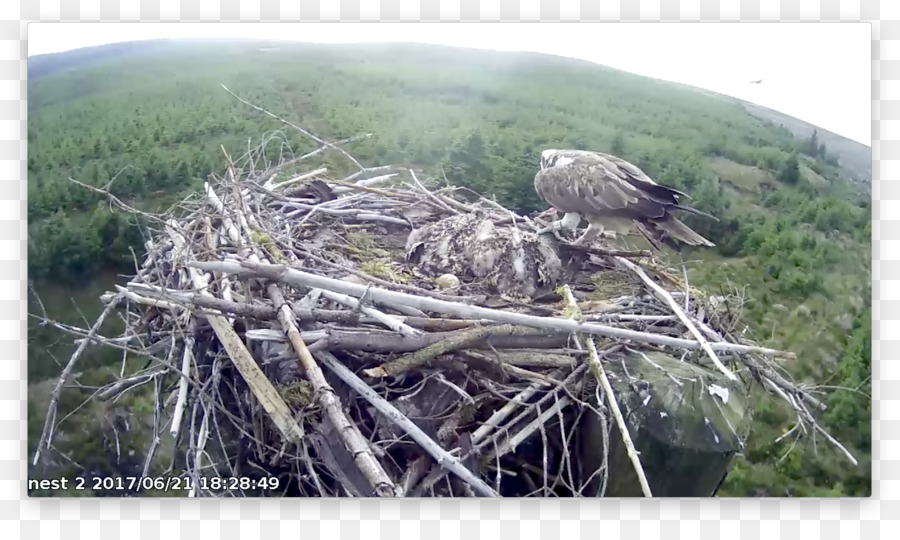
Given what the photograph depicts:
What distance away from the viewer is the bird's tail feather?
2221 mm

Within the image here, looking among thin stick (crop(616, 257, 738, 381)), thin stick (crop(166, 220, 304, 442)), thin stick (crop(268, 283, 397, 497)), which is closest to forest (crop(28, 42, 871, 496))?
thin stick (crop(616, 257, 738, 381))

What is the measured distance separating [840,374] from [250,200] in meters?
1.84

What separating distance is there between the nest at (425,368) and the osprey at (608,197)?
147 mm

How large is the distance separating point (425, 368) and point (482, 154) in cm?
78

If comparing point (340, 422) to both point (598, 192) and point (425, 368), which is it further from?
point (598, 192)

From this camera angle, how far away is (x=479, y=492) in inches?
73.7

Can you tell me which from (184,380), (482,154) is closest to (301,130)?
(482,154)

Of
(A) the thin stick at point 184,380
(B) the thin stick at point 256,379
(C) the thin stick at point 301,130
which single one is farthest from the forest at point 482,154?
(B) the thin stick at point 256,379

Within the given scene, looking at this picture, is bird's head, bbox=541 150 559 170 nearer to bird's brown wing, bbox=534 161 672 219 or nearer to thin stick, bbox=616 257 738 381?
bird's brown wing, bbox=534 161 672 219

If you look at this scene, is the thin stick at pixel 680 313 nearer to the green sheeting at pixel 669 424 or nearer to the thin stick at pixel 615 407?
the green sheeting at pixel 669 424

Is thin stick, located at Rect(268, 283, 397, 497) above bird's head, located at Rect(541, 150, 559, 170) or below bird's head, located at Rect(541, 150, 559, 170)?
below

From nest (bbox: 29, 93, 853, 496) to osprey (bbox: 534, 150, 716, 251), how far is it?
0.48 feet

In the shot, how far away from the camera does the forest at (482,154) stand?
2129mm
